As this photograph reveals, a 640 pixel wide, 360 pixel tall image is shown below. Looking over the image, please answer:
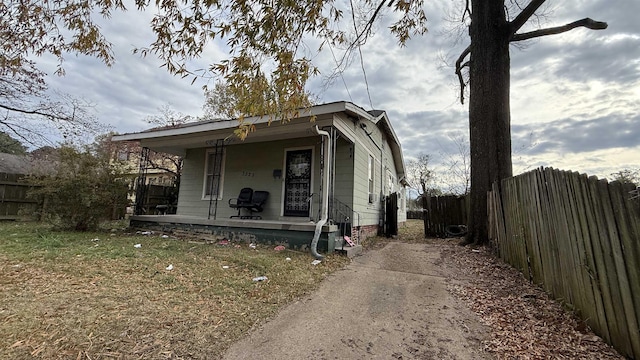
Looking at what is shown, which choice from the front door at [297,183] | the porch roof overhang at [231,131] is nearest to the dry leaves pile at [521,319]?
the porch roof overhang at [231,131]

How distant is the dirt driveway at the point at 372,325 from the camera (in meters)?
2.34

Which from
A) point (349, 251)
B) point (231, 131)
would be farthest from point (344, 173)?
point (231, 131)

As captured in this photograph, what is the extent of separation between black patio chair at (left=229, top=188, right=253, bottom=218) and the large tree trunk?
18.5 ft

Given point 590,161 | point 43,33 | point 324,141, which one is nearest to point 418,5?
point 324,141

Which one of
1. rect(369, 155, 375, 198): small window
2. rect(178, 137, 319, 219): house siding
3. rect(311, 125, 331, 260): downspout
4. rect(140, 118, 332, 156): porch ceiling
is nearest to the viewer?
rect(311, 125, 331, 260): downspout

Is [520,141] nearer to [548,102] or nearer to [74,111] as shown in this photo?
[548,102]

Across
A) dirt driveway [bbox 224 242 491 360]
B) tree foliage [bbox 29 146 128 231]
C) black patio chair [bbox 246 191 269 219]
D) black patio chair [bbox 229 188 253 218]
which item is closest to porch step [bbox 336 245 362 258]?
dirt driveway [bbox 224 242 491 360]

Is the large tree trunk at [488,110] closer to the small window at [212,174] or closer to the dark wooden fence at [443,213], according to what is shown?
the dark wooden fence at [443,213]

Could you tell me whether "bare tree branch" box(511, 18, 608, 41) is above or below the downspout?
above

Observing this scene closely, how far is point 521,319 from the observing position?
115 inches

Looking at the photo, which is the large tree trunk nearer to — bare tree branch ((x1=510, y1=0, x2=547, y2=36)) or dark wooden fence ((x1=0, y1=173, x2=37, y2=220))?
bare tree branch ((x1=510, y1=0, x2=547, y2=36))

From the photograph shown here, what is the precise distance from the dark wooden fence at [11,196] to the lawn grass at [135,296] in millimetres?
5948

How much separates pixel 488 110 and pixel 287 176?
5097 millimetres

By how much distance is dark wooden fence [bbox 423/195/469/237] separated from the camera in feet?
29.8
